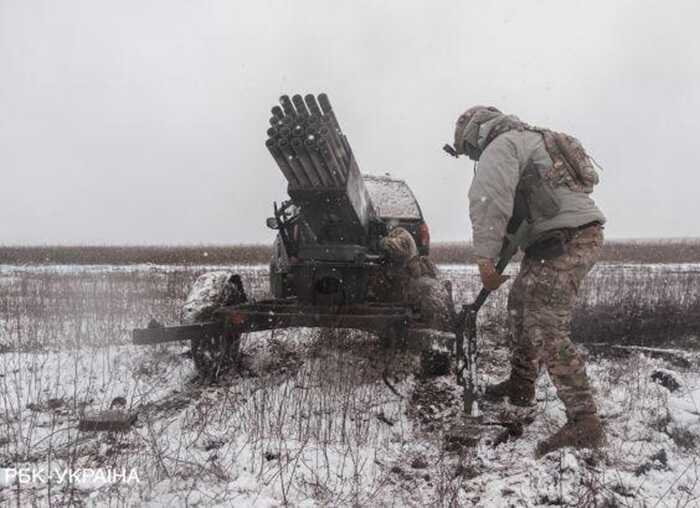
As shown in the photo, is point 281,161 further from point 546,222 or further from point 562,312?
point 562,312

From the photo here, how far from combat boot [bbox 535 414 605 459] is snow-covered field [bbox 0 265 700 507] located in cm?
8

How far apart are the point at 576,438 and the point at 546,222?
1.32m

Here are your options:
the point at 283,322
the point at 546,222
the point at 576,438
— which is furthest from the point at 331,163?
the point at 576,438

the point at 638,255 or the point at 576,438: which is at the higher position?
the point at 638,255

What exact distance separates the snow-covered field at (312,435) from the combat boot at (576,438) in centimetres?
8

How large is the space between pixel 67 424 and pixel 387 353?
2.94 meters

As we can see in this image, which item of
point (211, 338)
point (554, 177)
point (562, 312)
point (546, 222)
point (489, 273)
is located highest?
point (554, 177)

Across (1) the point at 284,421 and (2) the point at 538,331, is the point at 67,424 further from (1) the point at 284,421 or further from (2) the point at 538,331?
(2) the point at 538,331

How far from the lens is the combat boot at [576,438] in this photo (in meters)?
3.12

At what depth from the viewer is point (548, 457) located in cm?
304

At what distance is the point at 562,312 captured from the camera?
343 cm

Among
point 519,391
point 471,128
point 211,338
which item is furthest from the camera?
point 211,338

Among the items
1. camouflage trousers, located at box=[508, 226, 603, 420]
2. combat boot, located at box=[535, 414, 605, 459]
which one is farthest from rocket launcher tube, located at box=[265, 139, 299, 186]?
combat boot, located at box=[535, 414, 605, 459]

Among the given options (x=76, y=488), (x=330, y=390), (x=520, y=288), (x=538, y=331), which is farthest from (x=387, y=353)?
(x=76, y=488)
